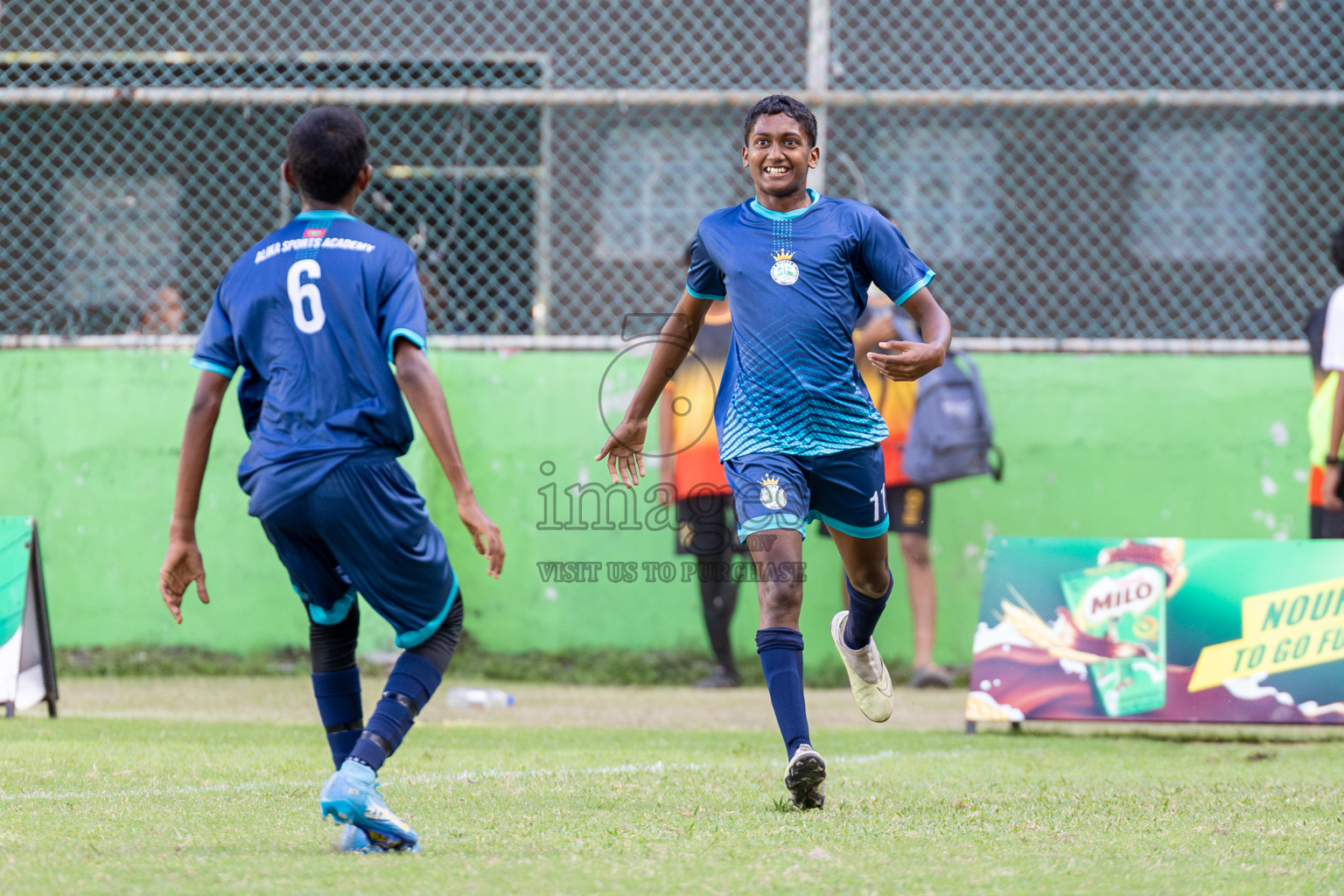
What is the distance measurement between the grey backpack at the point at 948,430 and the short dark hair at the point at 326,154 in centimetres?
470

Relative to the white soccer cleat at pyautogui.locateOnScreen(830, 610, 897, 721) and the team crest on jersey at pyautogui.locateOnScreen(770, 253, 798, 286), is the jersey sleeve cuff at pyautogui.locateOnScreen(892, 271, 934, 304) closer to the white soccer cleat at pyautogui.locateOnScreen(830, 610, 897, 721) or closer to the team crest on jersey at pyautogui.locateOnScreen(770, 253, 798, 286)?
the team crest on jersey at pyautogui.locateOnScreen(770, 253, 798, 286)

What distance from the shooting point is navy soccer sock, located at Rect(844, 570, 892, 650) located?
495 cm

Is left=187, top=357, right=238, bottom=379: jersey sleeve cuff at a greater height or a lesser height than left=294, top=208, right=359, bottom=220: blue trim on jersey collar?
lesser

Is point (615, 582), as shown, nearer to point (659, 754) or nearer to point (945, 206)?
point (659, 754)

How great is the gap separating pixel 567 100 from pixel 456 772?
4.43 m

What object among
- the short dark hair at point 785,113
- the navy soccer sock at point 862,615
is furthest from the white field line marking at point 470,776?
the short dark hair at point 785,113

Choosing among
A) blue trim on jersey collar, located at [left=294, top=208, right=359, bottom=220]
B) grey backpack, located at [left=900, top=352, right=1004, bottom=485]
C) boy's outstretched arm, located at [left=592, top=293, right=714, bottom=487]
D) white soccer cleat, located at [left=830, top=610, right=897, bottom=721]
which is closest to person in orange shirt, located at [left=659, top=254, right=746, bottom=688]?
grey backpack, located at [left=900, top=352, right=1004, bottom=485]

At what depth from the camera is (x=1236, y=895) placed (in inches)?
116

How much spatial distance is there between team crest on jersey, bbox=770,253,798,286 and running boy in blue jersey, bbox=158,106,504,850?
1.33 meters

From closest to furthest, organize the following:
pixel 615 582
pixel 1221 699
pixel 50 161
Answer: pixel 1221 699 → pixel 615 582 → pixel 50 161

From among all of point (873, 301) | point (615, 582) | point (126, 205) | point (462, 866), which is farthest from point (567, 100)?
point (462, 866)

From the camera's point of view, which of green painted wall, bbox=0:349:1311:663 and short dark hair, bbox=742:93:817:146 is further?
green painted wall, bbox=0:349:1311:663

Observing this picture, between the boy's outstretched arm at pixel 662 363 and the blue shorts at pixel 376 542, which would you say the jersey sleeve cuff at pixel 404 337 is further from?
the boy's outstretched arm at pixel 662 363

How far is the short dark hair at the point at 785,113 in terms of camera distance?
4.65m
